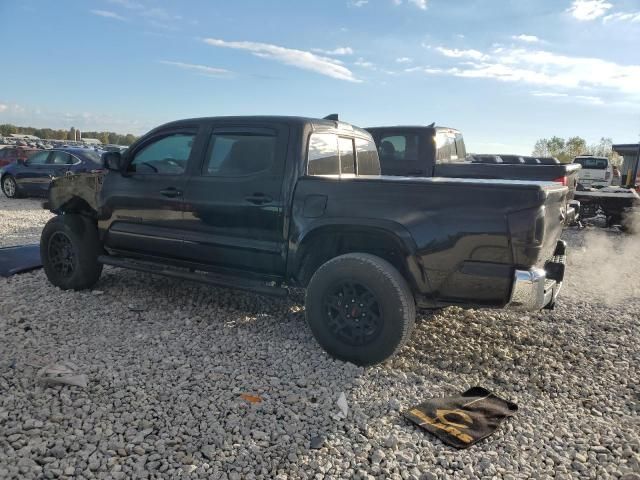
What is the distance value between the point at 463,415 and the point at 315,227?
5.61ft

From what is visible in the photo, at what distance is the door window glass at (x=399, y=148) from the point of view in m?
8.40

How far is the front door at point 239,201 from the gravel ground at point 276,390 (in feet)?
2.31

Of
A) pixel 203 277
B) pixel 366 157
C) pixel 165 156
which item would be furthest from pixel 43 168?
pixel 366 157

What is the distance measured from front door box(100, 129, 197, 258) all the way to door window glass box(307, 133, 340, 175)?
3.94 feet

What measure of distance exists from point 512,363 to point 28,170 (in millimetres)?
14692

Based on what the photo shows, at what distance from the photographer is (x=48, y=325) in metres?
4.36

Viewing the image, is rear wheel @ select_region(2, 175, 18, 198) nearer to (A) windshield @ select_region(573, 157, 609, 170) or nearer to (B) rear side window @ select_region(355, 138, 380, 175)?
(B) rear side window @ select_region(355, 138, 380, 175)

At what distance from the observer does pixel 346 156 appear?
480 cm

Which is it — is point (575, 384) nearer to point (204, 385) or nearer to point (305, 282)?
point (305, 282)

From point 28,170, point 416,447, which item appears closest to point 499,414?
point 416,447

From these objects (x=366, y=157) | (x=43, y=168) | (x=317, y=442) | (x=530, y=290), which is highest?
(x=366, y=157)

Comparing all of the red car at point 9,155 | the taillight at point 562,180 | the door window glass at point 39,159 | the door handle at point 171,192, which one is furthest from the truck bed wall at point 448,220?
the red car at point 9,155

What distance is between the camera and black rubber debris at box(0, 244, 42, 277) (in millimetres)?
6012

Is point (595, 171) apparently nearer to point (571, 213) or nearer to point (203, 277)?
point (571, 213)
